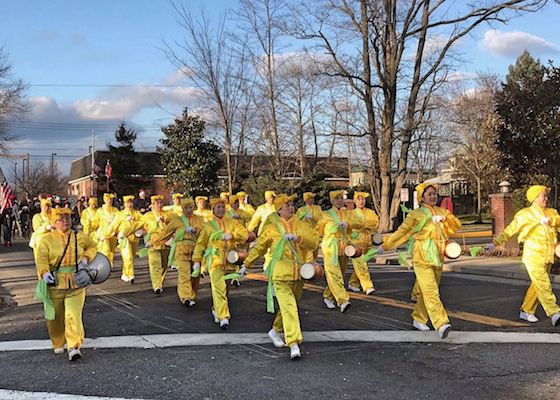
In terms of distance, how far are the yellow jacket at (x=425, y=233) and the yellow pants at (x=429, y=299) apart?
11cm

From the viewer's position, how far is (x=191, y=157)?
123ft

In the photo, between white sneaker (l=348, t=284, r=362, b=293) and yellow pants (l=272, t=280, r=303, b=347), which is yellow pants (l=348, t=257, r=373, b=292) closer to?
white sneaker (l=348, t=284, r=362, b=293)

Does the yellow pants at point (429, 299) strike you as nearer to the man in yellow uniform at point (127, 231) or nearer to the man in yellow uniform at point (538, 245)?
the man in yellow uniform at point (538, 245)

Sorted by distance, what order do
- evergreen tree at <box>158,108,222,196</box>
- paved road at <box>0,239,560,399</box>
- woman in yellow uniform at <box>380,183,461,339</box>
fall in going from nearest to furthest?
paved road at <box>0,239,560,399</box> < woman in yellow uniform at <box>380,183,461,339</box> < evergreen tree at <box>158,108,222,196</box>

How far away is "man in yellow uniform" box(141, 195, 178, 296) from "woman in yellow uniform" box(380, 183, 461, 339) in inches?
164

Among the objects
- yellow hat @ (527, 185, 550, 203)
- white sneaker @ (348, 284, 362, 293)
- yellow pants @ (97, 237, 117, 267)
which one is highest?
yellow hat @ (527, 185, 550, 203)

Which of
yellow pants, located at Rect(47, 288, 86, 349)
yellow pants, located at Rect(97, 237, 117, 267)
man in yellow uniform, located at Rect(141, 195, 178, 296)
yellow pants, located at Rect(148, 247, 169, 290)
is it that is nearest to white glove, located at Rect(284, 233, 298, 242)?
yellow pants, located at Rect(47, 288, 86, 349)

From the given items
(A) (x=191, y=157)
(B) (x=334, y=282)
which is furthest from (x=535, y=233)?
(A) (x=191, y=157)

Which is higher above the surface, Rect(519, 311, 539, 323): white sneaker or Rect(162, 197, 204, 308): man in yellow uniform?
Rect(162, 197, 204, 308): man in yellow uniform

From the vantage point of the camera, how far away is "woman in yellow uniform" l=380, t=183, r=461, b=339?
23.6ft

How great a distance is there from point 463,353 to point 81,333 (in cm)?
413

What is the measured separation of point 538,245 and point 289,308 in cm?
374

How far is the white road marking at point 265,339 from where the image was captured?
6.77 metres

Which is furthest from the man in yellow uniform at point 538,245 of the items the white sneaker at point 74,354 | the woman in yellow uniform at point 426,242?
the white sneaker at point 74,354
